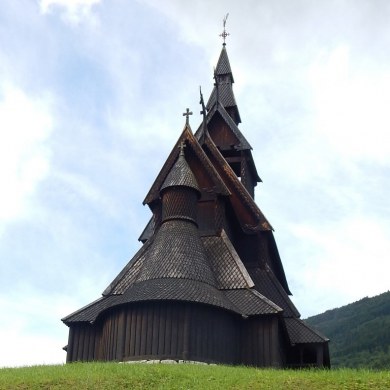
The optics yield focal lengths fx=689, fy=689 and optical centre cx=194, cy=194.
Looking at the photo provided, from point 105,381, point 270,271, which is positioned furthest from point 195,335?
point 270,271

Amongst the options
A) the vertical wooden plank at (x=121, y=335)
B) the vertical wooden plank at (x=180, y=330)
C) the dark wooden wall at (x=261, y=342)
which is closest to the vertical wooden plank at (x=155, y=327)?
the vertical wooden plank at (x=180, y=330)

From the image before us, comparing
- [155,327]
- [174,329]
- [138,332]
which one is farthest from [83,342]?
[174,329]

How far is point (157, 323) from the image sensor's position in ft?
83.1

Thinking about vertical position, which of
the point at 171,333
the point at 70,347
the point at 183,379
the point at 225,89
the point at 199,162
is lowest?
the point at 183,379

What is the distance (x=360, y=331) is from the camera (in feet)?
251

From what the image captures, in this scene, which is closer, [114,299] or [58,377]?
[58,377]

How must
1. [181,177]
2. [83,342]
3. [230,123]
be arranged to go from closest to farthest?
1. [83,342]
2. [181,177]
3. [230,123]

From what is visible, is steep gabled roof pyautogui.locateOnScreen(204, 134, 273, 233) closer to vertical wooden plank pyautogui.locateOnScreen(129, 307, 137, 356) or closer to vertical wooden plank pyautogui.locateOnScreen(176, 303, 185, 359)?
vertical wooden plank pyautogui.locateOnScreen(176, 303, 185, 359)

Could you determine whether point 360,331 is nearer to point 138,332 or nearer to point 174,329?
point 174,329

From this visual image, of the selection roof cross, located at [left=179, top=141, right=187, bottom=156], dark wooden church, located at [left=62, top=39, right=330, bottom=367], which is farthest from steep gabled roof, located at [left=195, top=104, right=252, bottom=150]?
roof cross, located at [left=179, top=141, right=187, bottom=156]

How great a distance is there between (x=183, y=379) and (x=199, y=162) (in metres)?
15.8

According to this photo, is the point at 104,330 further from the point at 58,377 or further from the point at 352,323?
the point at 352,323

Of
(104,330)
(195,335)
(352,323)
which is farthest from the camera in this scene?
(352,323)

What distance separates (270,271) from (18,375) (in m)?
15.8
